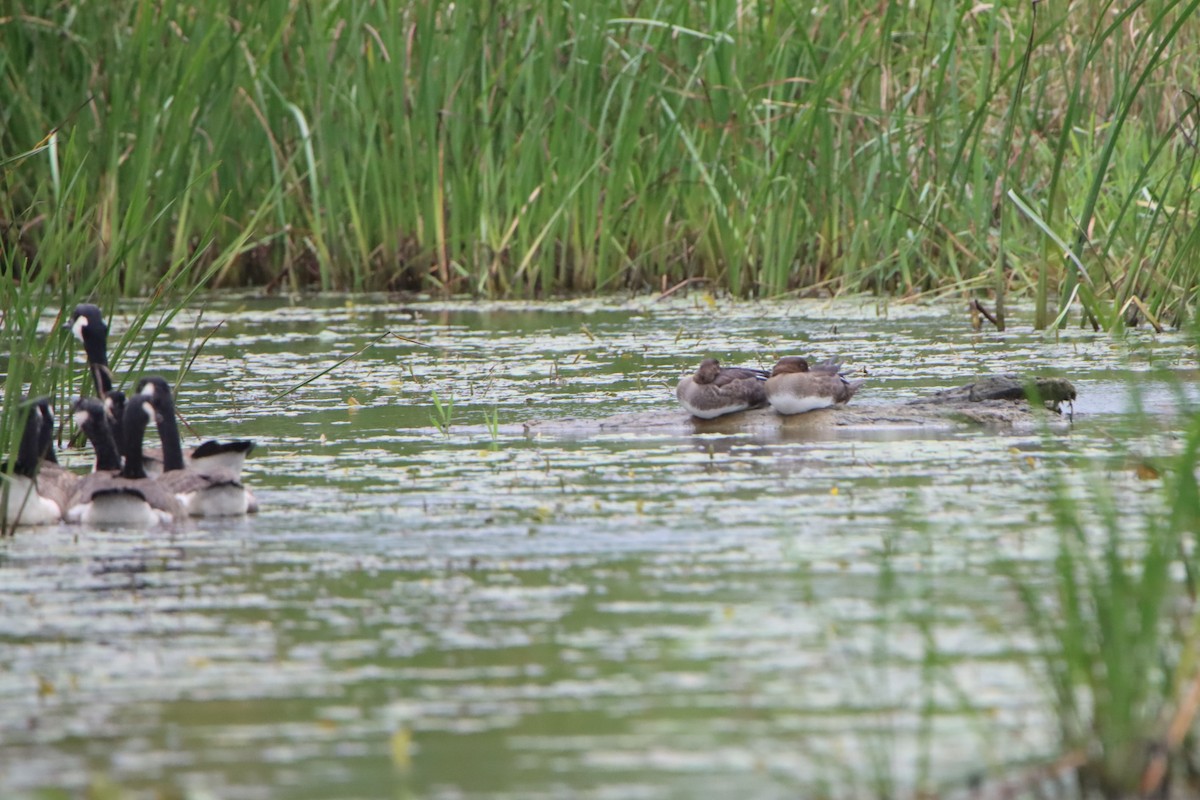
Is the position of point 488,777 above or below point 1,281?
below

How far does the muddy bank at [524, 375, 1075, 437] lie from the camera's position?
285 inches

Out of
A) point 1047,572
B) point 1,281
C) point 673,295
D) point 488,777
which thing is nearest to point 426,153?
point 673,295

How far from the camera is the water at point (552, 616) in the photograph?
10.9 feet

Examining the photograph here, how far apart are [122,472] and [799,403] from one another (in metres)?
2.40

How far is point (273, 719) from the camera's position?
3588 millimetres

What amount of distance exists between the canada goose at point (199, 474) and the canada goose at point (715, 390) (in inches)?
73.2

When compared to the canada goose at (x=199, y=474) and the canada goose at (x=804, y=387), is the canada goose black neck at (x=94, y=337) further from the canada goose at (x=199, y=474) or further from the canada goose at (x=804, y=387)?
the canada goose at (x=804, y=387)

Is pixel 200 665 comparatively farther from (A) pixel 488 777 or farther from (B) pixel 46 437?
(B) pixel 46 437

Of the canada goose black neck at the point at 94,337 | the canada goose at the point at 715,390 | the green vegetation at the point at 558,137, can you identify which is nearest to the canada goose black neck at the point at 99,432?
the canada goose black neck at the point at 94,337

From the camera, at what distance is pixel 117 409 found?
21.5 ft

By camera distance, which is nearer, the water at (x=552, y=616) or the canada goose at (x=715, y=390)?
the water at (x=552, y=616)

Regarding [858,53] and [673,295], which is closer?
[858,53]

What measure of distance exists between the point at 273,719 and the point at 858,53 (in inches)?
309

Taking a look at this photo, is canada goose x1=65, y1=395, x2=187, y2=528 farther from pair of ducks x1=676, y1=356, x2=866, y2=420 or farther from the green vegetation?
the green vegetation
